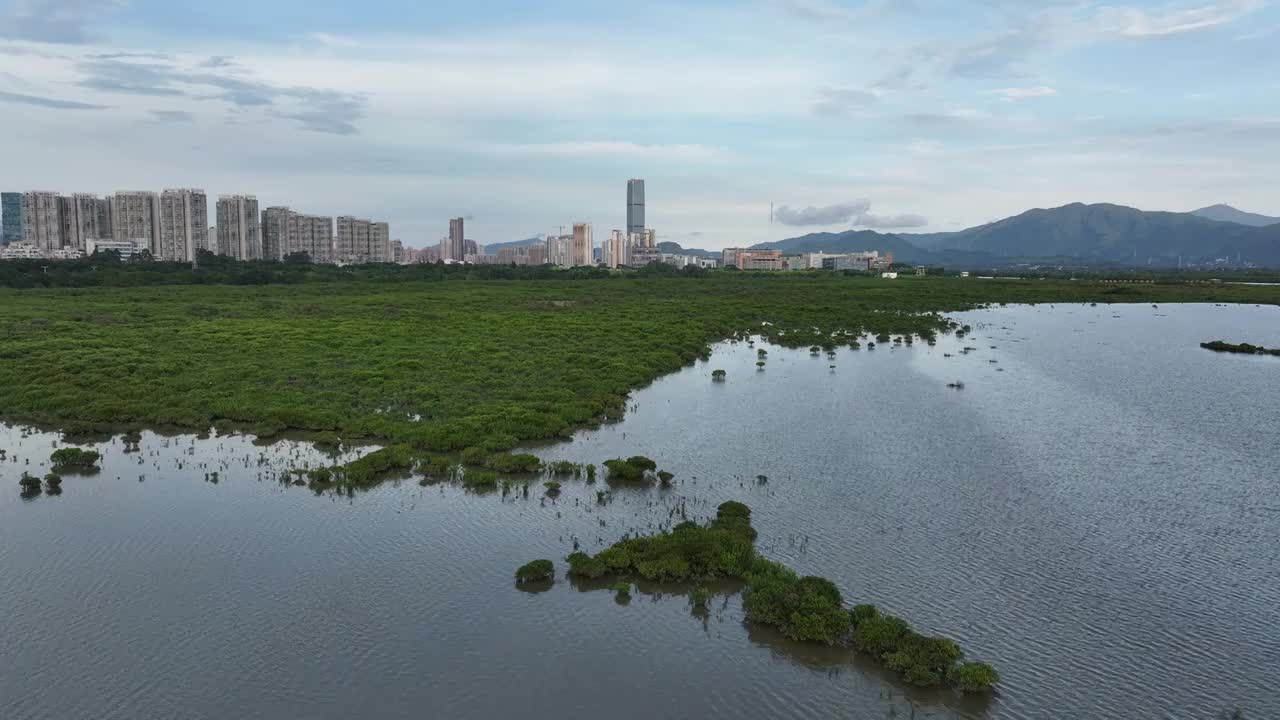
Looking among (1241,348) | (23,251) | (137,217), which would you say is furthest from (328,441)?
(137,217)

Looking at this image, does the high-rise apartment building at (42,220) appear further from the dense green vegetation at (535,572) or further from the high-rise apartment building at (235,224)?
the dense green vegetation at (535,572)

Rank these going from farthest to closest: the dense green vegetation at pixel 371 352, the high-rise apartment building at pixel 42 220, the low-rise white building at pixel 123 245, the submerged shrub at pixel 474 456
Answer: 1. the high-rise apartment building at pixel 42 220
2. the low-rise white building at pixel 123 245
3. the dense green vegetation at pixel 371 352
4. the submerged shrub at pixel 474 456

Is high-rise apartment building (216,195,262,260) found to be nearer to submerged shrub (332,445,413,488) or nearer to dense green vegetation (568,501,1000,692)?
submerged shrub (332,445,413,488)

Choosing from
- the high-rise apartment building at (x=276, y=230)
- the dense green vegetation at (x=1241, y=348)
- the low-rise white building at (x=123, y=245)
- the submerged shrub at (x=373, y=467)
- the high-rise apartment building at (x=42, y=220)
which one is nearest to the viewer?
the submerged shrub at (x=373, y=467)

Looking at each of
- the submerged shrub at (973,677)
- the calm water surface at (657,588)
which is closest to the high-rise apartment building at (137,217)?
the calm water surface at (657,588)

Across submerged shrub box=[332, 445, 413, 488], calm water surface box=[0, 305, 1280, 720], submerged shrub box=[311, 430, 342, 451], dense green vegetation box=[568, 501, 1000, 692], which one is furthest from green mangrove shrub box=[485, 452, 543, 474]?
dense green vegetation box=[568, 501, 1000, 692]

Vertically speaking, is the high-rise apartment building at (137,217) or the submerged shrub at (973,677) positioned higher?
the high-rise apartment building at (137,217)
